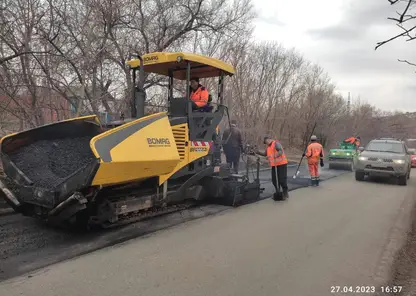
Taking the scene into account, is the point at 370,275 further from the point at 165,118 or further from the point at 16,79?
the point at 16,79

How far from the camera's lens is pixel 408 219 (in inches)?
287

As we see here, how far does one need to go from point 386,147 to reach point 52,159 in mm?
12048

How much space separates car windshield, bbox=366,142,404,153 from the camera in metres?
13.6

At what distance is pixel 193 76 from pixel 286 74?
19.5 metres

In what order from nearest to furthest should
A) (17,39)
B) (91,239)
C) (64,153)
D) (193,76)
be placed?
(91,239) → (64,153) → (193,76) → (17,39)

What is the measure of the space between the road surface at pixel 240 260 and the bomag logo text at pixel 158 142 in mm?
1331

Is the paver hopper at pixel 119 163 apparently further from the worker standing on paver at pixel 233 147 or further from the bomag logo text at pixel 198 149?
the worker standing on paver at pixel 233 147

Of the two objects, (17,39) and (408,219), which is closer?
(408,219)

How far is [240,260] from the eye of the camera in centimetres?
465

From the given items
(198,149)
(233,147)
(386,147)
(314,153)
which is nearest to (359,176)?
(386,147)

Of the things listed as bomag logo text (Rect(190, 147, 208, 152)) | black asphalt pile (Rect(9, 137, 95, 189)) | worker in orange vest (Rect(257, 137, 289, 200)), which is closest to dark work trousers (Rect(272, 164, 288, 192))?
worker in orange vest (Rect(257, 137, 289, 200))

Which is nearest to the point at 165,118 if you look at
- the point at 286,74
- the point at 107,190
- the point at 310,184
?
the point at 107,190

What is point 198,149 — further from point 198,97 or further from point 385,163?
point 385,163

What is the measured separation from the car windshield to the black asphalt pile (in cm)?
1130
